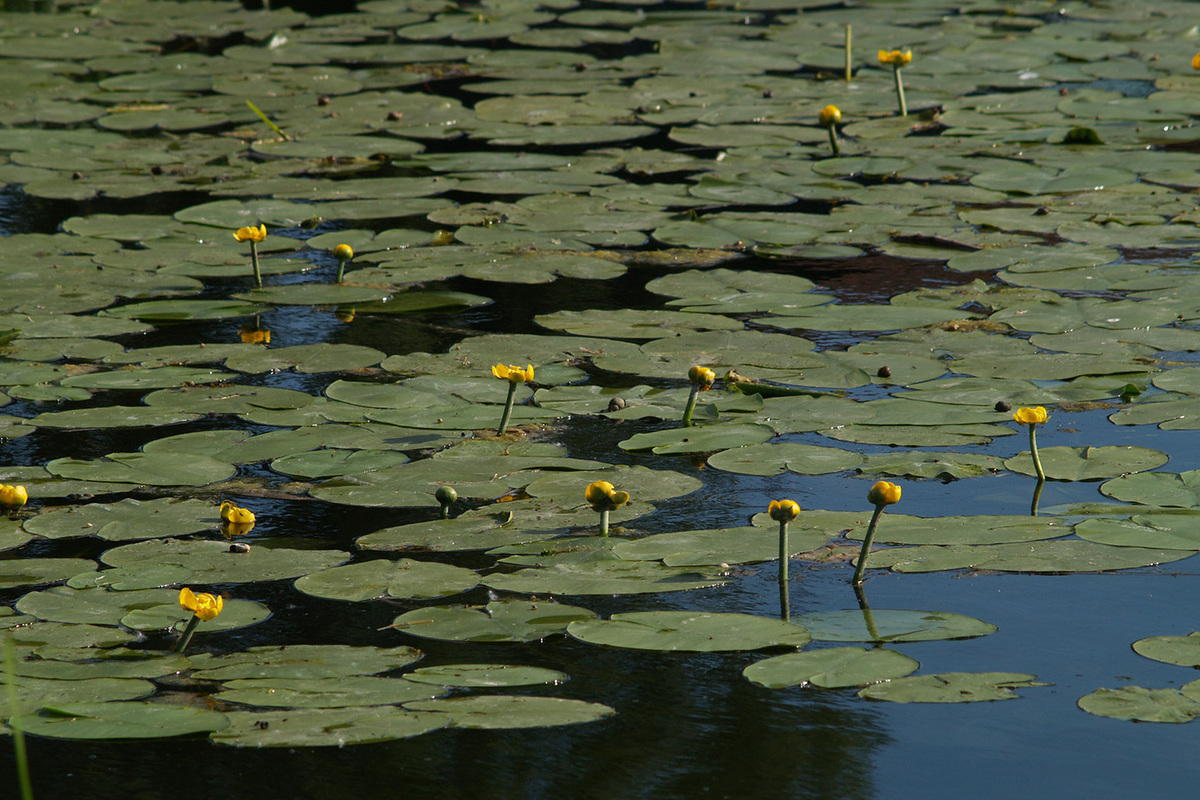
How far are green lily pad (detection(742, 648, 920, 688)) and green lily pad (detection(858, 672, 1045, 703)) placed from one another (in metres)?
0.02

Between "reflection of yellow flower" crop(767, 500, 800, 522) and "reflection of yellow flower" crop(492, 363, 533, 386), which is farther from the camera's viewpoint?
"reflection of yellow flower" crop(492, 363, 533, 386)

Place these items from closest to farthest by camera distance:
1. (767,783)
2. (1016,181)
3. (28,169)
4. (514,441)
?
(767,783), (514,441), (1016,181), (28,169)

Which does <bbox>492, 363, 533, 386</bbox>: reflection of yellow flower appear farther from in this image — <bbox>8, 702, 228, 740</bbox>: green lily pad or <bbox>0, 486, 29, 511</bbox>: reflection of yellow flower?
<bbox>8, 702, 228, 740</bbox>: green lily pad

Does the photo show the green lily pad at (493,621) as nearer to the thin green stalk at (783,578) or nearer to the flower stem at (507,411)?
the thin green stalk at (783,578)

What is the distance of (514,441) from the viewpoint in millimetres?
3473

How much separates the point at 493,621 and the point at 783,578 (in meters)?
0.55

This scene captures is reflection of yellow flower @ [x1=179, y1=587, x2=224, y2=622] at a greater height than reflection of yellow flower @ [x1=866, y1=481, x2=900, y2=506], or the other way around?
reflection of yellow flower @ [x1=866, y1=481, x2=900, y2=506]

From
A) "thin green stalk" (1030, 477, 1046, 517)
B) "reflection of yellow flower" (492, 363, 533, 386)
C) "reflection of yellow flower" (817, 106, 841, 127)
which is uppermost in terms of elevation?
"reflection of yellow flower" (817, 106, 841, 127)

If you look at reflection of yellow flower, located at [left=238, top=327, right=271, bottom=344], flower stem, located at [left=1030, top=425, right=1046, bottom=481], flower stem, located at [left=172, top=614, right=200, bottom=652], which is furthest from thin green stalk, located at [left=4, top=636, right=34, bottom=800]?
flower stem, located at [left=1030, top=425, right=1046, bottom=481]

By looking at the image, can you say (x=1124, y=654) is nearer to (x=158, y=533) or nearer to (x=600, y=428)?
(x=600, y=428)

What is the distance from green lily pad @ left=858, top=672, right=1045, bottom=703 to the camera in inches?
89.0

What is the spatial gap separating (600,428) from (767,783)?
1.55 metres

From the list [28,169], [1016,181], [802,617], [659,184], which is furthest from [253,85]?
[802,617]

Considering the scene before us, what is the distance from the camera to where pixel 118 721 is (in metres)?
2.18
